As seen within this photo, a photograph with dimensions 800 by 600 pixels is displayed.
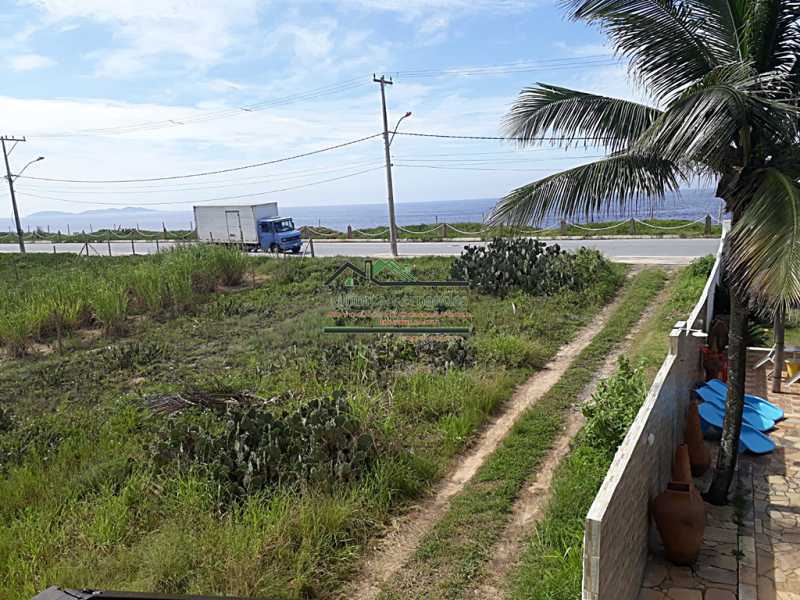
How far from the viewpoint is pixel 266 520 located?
182 inches

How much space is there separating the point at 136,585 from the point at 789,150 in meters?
5.63

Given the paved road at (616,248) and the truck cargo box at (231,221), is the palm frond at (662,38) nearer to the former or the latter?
the paved road at (616,248)

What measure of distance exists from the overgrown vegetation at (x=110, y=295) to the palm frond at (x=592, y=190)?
434 inches

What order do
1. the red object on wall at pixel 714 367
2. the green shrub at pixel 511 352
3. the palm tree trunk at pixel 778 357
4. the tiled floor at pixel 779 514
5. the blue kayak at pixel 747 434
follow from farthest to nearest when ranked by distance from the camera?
the green shrub at pixel 511 352, the palm tree trunk at pixel 778 357, the red object on wall at pixel 714 367, the blue kayak at pixel 747 434, the tiled floor at pixel 779 514

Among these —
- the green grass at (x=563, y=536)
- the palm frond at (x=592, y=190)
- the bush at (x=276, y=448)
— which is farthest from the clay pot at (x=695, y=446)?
the bush at (x=276, y=448)

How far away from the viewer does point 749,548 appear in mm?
4504

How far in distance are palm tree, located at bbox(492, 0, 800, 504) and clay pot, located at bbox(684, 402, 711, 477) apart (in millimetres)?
553

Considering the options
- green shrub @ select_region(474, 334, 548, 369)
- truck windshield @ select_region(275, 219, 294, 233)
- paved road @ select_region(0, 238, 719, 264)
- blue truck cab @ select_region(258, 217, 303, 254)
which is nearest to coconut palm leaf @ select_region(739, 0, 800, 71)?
green shrub @ select_region(474, 334, 548, 369)

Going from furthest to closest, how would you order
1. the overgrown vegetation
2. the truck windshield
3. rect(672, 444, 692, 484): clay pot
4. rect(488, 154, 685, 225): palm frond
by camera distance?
the truck windshield
the overgrown vegetation
rect(488, 154, 685, 225): palm frond
rect(672, 444, 692, 484): clay pot

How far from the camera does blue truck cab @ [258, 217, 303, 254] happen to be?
31078 millimetres

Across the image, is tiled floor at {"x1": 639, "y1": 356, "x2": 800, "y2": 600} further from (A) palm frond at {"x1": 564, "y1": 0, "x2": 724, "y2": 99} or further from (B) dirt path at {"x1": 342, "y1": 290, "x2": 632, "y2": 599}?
(A) palm frond at {"x1": 564, "y1": 0, "x2": 724, "y2": 99}

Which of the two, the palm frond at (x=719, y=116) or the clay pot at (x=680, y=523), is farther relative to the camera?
the clay pot at (x=680, y=523)

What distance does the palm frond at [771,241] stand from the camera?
10.8ft

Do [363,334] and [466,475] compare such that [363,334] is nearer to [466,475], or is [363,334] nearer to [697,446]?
[466,475]
